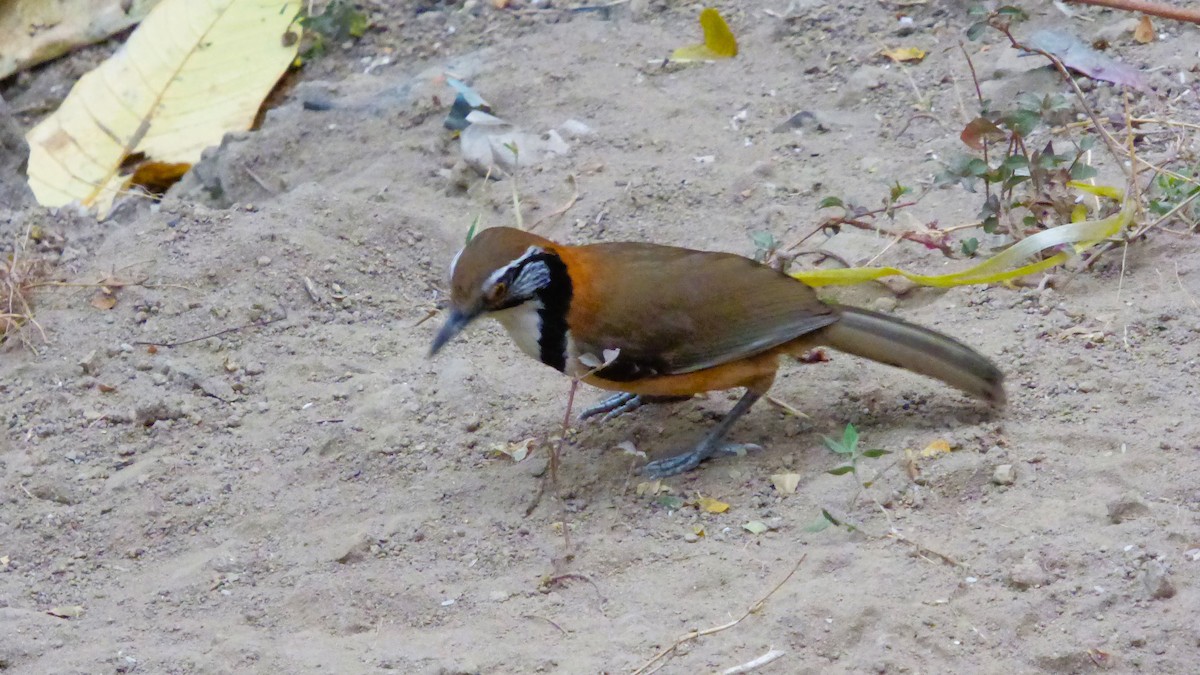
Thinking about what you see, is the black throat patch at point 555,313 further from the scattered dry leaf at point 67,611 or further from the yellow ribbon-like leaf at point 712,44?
the yellow ribbon-like leaf at point 712,44

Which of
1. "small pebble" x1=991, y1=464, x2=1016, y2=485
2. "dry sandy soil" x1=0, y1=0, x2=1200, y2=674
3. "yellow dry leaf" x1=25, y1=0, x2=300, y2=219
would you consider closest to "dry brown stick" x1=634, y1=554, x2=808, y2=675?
"dry sandy soil" x1=0, y1=0, x2=1200, y2=674

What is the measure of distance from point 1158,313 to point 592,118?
2.77m

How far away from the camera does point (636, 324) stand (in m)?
4.21

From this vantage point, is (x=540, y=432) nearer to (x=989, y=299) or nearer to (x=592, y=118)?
(x=989, y=299)

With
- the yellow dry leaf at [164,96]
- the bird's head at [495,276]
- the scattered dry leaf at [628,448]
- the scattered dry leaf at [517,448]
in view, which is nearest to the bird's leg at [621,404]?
the scattered dry leaf at [628,448]

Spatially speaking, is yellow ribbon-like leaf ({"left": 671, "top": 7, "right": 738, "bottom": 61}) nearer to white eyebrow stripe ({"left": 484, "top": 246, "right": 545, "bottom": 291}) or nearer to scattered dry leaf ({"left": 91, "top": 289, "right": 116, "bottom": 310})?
white eyebrow stripe ({"left": 484, "top": 246, "right": 545, "bottom": 291})

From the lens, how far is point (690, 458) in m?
4.25

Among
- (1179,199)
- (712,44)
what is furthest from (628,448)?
(712,44)

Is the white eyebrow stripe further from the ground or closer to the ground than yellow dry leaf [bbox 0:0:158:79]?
further from the ground

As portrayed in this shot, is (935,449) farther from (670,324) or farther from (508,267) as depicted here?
(508,267)

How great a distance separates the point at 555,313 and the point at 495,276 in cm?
26

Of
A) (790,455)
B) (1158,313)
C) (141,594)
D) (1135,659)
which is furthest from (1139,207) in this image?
(141,594)

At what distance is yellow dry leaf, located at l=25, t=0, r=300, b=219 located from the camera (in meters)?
6.55

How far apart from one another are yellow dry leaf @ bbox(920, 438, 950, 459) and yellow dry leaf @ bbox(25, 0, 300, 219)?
4.05 metres
